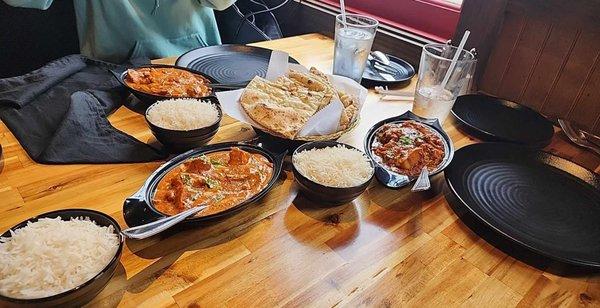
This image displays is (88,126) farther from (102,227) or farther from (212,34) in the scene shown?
(212,34)

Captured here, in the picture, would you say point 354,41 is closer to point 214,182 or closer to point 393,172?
point 393,172

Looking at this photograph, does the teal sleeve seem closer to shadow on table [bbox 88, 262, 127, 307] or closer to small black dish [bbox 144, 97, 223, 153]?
small black dish [bbox 144, 97, 223, 153]

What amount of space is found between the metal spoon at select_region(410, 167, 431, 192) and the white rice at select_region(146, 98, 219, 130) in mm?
669

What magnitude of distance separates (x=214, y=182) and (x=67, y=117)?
1.98 ft

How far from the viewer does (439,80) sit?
1624 mm

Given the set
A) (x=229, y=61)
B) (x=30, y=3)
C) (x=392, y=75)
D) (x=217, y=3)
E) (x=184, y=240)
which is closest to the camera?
(x=184, y=240)

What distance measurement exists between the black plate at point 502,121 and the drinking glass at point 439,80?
0.13 metres

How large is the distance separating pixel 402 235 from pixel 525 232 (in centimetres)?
34

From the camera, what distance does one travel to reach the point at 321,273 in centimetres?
90

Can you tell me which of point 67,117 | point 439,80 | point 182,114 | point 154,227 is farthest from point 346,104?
point 67,117

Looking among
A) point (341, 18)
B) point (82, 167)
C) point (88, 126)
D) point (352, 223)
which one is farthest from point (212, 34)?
point (352, 223)

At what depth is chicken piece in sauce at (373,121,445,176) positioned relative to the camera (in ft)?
4.09

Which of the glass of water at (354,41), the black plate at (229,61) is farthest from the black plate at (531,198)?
the black plate at (229,61)

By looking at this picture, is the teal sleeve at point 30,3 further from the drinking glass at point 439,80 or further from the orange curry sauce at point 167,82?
the drinking glass at point 439,80
